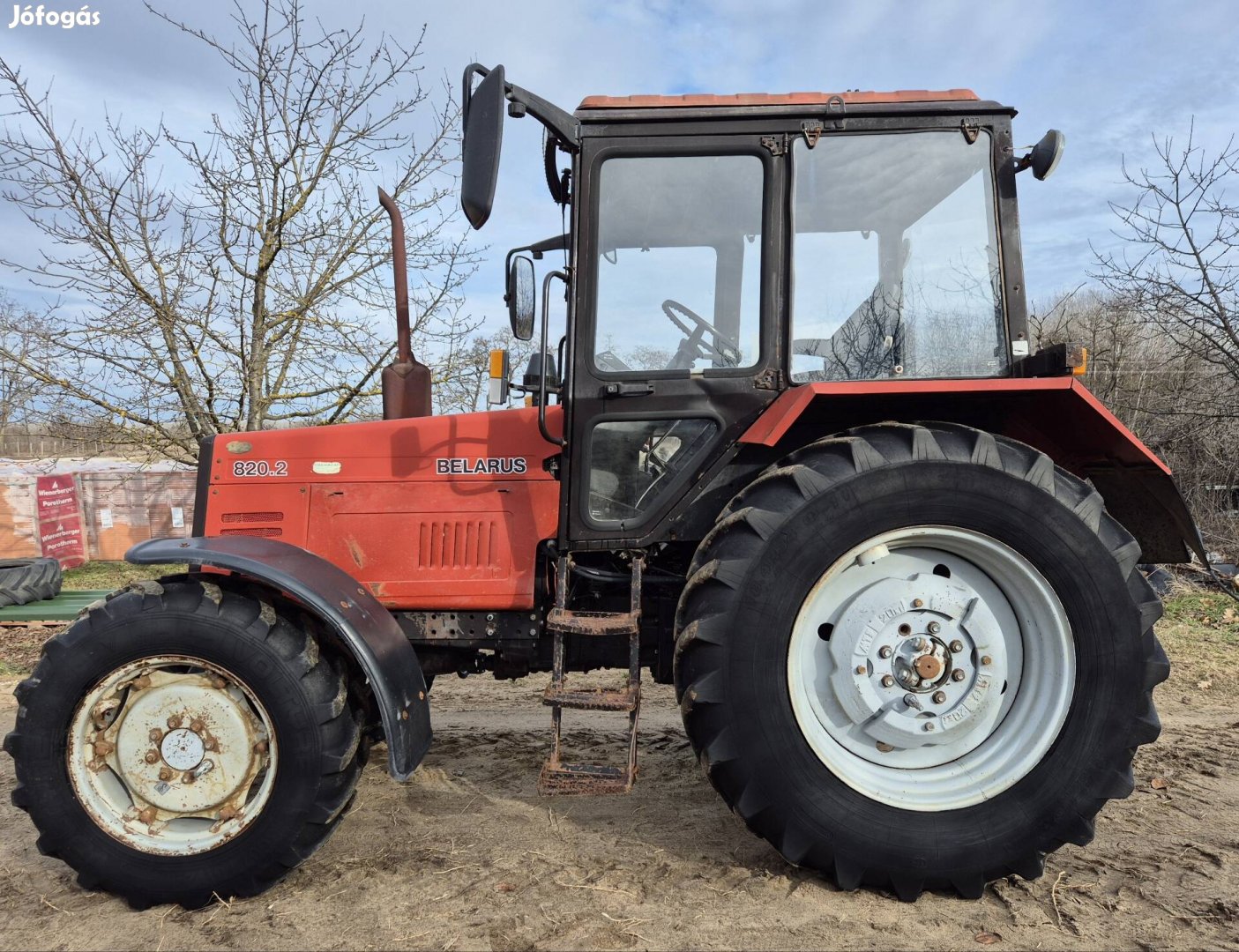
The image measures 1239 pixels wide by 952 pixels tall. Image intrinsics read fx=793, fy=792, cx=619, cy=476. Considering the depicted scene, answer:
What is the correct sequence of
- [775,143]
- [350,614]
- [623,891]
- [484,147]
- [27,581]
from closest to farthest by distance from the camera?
[484,147]
[623,891]
[350,614]
[775,143]
[27,581]

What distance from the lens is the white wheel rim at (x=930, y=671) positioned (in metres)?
2.43

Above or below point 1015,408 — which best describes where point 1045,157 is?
above

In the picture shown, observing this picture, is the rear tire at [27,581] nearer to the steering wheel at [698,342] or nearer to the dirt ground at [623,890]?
the dirt ground at [623,890]

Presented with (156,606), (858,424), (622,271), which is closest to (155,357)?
(156,606)

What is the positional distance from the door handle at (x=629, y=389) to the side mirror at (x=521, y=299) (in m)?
0.33

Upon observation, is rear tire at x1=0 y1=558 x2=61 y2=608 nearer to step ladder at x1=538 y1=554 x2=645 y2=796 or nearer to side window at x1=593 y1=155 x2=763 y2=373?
step ladder at x1=538 y1=554 x2=645 y2=796

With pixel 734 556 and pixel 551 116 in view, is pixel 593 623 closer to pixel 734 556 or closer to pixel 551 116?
pixel 734 556

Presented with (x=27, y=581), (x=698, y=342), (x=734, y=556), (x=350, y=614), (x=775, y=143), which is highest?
(x=775, y=143)

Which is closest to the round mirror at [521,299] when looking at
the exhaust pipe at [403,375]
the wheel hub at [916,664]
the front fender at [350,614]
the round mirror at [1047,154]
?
the exhaust pipe at [403,375]

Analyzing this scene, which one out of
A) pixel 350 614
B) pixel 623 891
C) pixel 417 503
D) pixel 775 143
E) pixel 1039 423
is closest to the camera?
pixel 623 891

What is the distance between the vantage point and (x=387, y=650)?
2.57 metres

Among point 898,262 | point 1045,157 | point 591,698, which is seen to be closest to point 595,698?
point 591,698

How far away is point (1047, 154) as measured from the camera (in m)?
2.64

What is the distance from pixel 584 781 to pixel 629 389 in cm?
130
